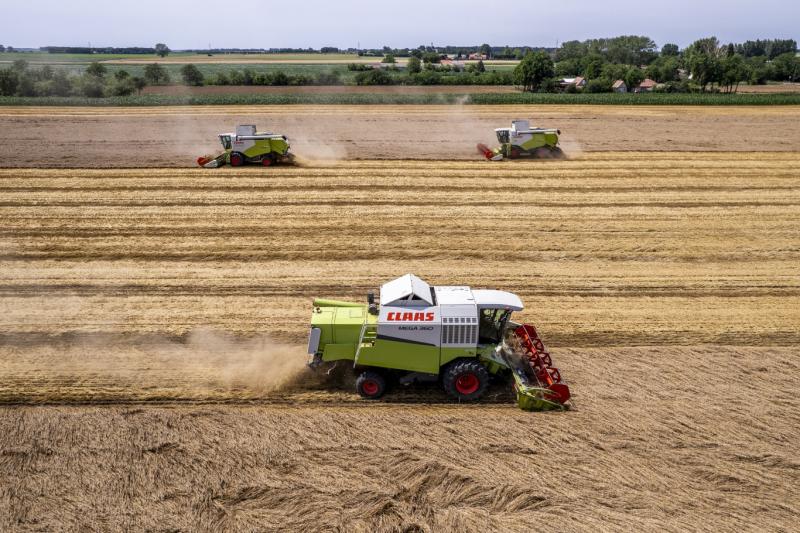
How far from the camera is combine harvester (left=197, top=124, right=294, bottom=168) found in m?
29.8

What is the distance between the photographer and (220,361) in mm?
13820

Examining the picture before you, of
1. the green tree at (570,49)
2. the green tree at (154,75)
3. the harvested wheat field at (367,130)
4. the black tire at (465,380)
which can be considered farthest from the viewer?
the green tree at (570,49)

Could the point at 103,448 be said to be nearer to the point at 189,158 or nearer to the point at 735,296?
the point at 735,296

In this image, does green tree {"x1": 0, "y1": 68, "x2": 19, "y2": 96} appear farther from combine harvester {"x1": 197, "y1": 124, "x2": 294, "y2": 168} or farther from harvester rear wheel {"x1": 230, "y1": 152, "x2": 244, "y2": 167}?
harvester rear wheel {"x1": 230, "y1": 152, "x2": 244, "y2": 167}

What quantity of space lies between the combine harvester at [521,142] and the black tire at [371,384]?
21479 millimetres

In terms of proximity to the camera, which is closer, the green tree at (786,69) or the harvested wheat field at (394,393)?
the harvested wheat field at (394,393)

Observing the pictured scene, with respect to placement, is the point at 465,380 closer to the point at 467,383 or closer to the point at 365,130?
the point at 467,383

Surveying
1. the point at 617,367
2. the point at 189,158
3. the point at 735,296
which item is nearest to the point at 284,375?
the point at 617,367

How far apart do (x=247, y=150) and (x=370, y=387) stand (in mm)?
20660

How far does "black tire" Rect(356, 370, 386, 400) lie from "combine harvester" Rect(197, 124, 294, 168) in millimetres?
20143

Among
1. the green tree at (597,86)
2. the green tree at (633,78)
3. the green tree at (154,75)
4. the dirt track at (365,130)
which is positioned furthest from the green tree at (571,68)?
the green tree at (154,75)

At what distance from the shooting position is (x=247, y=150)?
98.0 feet

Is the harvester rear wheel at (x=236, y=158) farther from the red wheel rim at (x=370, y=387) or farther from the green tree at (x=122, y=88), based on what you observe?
the green tree at (x=122, y=88)

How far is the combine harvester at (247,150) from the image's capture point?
2977 centimetres
